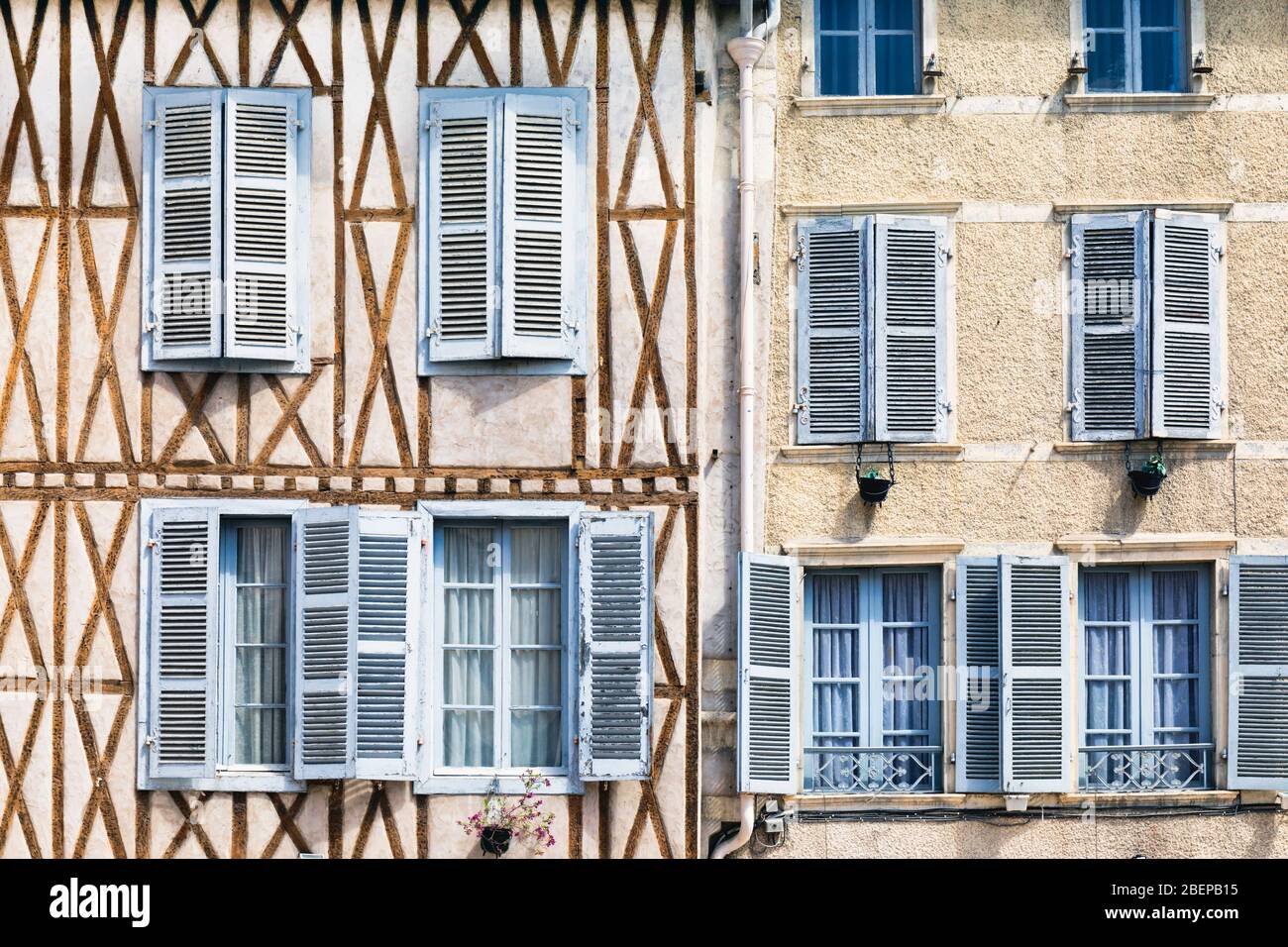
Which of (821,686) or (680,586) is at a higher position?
(680,586)

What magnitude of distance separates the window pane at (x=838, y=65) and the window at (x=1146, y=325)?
1.66m

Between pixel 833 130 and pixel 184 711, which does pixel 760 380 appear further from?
pixel 184 711

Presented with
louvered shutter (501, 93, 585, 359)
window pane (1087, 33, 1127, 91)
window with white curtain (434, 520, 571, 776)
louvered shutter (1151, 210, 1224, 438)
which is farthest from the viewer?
window pane (1087, 33, 1127, 91)

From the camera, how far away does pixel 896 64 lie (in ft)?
35.3

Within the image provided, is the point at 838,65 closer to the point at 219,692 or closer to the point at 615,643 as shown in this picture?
the point at 615,643

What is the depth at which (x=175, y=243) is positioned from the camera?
10.1 metres

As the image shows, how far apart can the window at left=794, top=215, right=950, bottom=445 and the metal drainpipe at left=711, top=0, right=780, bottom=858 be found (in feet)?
1.17

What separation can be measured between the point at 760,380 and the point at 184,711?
3.99m

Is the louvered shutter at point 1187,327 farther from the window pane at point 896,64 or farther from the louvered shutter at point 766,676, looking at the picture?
the louvered shutter at point 766,676

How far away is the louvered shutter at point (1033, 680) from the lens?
1023 cm

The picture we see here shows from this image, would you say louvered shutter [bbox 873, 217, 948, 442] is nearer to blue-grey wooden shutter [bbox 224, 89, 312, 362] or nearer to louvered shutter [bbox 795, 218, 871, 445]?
louvered shutter [bbox 795, 218, 871, 445]

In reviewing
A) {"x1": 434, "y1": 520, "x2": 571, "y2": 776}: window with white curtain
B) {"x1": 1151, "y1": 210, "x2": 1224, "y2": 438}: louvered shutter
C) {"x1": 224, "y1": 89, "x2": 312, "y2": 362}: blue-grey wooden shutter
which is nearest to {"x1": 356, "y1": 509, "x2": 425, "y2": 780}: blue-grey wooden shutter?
{"x1": 434, "y1": 520, "x2": 571, "y2": 776}: window with white curtain

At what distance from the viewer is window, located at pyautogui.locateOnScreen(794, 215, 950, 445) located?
1047cm

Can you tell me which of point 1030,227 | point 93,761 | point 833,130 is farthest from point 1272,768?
point 93,761
